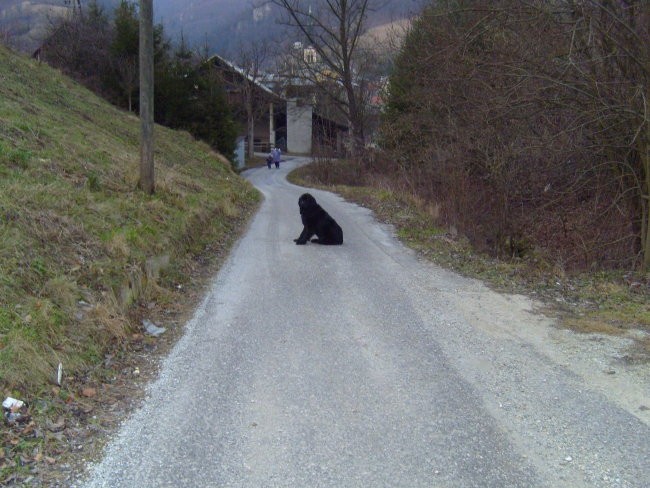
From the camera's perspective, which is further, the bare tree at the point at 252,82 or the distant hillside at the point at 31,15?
the bare tree at the point at 252,82

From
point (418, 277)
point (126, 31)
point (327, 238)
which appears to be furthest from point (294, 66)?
point (418, 277)

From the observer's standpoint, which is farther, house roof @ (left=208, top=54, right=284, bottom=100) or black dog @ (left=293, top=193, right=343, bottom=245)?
house roof @ (left=208, top=54, right=284, bottom=100)

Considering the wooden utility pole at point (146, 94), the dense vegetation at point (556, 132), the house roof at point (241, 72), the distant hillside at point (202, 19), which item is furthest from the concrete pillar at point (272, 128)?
the wooden utility pole at point (146, 94)

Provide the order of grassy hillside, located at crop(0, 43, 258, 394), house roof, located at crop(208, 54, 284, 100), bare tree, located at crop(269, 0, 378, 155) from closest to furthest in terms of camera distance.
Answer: grassy hillside, located at crop(0, 43, 258, 394), bare tree, located at crop(269, 0, 378, 155), house roof, located at crop(208, 54, 284, 100)

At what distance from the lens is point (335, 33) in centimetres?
3703

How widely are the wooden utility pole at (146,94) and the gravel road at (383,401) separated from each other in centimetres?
485

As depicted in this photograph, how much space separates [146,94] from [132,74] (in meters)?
22.7

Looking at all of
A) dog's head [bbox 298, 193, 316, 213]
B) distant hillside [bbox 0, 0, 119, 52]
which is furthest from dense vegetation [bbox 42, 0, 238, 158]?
dog's head [bbox 298, 193, 316, 213]

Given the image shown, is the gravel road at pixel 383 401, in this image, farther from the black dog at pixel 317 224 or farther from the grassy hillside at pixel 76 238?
the black dog at pixel 317 224

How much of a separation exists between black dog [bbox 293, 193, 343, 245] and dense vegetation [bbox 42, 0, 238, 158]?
Result: 80.2 feet

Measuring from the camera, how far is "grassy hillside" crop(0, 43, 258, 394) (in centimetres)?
518

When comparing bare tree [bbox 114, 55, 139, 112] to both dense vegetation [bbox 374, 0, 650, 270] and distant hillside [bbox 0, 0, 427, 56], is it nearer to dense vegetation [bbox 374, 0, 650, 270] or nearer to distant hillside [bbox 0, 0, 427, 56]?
distant hillside [bbox 0, 0, 427, 56]

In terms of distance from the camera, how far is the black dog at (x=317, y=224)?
1172 cm

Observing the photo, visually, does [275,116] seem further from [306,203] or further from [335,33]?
[306,203]
